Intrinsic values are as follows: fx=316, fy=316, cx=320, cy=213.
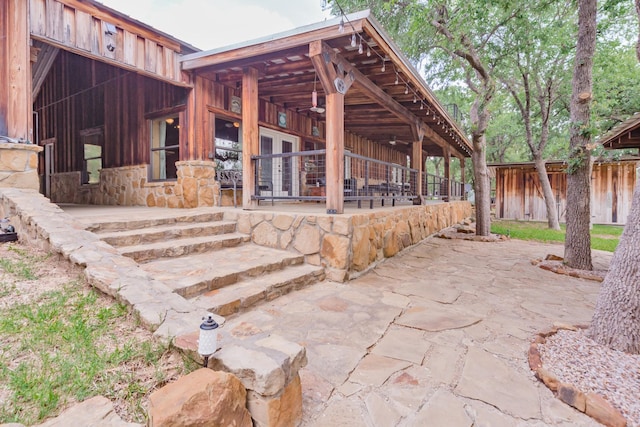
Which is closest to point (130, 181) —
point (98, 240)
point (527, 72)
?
point (98, 240)

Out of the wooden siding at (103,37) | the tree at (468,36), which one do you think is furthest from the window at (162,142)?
the tree at (468,36)

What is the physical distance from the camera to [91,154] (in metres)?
8.44

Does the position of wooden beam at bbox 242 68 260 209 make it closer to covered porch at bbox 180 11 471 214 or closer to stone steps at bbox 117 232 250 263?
covered porch at bbox 180 11 471 214

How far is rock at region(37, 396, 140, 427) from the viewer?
Answer: 1.19 metres

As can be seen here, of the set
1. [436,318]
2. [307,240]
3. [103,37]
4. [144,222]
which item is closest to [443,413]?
[436,318]

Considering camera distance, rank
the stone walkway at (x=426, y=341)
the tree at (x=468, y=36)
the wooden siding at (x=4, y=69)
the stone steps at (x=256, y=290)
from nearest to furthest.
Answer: the stone walkway at (x=426, y=341) → the stone steps at (x=256, y=290) → the wooden siding at (x=4, y=69) → the tree at (x=468, y=36)

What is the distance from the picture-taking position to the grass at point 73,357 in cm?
135

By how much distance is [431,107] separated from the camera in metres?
6.91

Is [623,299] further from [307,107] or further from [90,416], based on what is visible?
[307,107]

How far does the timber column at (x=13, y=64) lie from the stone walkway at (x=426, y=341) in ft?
12.8

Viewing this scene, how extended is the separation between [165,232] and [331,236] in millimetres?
2068

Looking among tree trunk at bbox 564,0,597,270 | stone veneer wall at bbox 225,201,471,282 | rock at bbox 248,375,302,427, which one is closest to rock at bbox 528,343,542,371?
rock at bbox 248,375,302,427

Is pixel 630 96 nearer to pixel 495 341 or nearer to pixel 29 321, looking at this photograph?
pixel 495 341

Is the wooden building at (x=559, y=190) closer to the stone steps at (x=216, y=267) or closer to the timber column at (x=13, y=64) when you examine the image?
the stone steps at (x=216, y=267)
